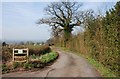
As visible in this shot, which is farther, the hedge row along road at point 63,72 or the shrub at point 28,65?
the shrub at point 28,65

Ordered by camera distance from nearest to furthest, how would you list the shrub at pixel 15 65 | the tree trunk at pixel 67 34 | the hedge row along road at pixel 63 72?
the hedge row along road at pixel 63 72, the shrub at pixel 15 65, the tree trunk at pixel 67 34

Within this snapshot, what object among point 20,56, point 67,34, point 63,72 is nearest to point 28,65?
point 20,56

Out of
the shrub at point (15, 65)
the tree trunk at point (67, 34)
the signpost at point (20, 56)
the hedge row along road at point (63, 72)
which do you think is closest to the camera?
the hedge row along road at point (63, 72)

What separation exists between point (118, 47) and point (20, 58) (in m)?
8.31

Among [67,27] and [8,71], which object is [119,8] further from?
[67,27]

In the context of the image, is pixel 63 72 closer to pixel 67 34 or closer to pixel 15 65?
pixel 15 65

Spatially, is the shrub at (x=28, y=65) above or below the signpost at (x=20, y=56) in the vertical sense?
below

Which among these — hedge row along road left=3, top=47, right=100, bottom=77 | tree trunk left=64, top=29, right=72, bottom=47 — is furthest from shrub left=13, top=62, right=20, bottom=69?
tree trunk left=64, top=29, right=72, bottom=47

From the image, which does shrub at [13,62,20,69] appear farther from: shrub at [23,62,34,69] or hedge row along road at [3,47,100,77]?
hedge row along road at [3,47,100,77]

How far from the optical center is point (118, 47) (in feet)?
34.6

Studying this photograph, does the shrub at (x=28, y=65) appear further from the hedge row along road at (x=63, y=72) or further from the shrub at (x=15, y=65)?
the hedge row along road at (x=63, y=72)

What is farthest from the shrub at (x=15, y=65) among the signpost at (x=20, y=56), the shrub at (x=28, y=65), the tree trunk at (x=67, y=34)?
the tree trunk at (x=67, y=34)

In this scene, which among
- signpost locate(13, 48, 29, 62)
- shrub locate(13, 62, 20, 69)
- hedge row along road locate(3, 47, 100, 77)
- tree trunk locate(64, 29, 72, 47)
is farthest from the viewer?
tree trunk locate(64, 29, 72, 47)

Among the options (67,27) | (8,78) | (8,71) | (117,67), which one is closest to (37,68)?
(8,71)
